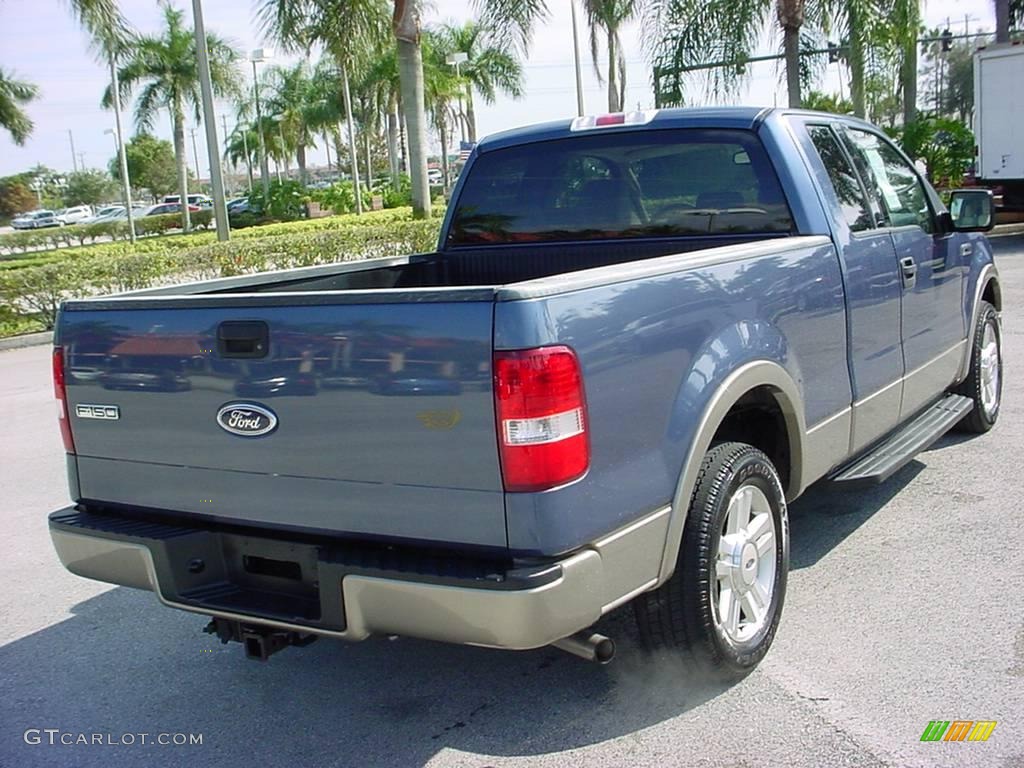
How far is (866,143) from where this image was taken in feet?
16.9

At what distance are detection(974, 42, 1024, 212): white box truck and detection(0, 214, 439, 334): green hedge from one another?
9404 mm

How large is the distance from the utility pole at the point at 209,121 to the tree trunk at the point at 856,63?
1057cm

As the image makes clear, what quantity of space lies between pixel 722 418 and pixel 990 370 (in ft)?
12.1

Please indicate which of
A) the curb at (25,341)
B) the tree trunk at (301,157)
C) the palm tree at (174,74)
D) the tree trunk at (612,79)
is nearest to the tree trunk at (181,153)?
the palm tree at (174,74)

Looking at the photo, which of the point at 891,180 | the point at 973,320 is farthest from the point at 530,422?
the point at 973,320

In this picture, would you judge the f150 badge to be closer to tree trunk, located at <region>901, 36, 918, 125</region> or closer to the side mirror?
the side mirror

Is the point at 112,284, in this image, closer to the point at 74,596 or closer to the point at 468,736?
the point at 74,596

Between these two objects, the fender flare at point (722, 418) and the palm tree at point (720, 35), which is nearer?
the fender flare at point (722, 418)

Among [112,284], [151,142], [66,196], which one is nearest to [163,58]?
[112,284]

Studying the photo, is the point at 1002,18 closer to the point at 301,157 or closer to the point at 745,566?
the point at 745,566

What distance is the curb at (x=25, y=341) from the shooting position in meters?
14.8

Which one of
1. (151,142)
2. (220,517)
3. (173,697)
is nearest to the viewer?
(220,517)

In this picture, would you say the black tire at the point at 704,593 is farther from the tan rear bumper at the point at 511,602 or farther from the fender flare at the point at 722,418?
the tan rear bumper at the point at 511,602

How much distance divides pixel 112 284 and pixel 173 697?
1333cm
